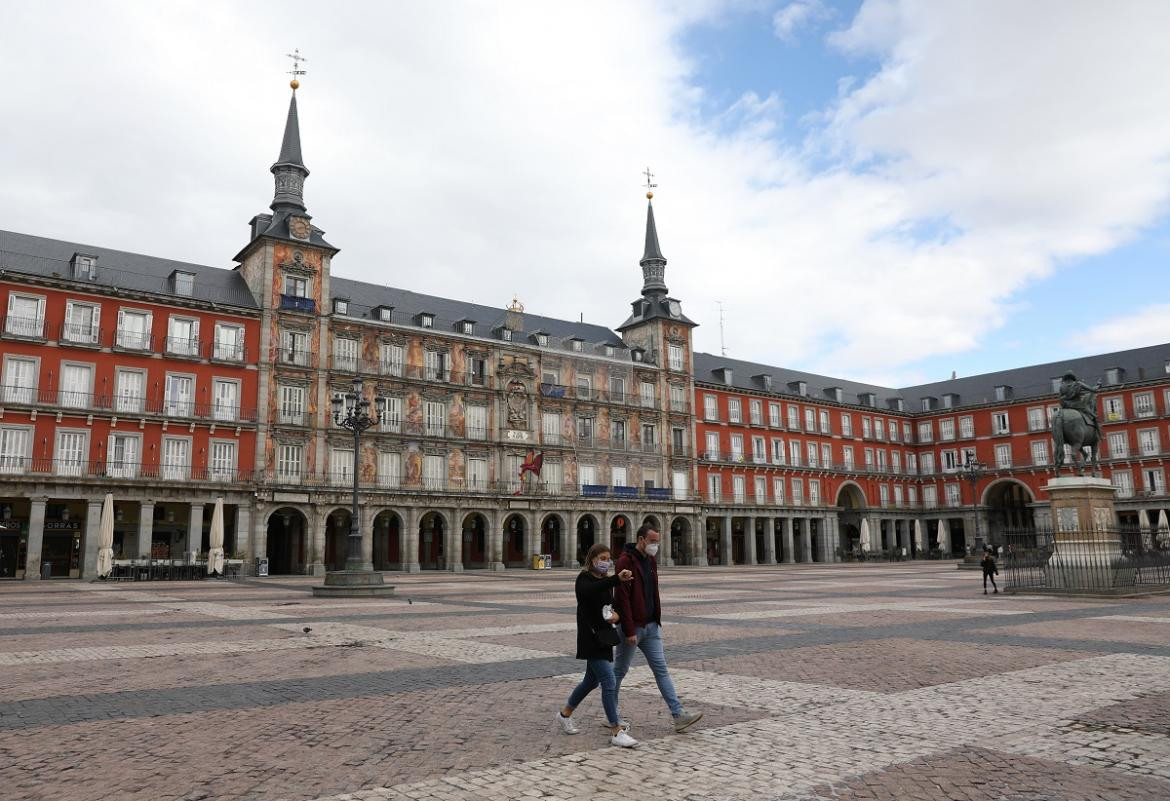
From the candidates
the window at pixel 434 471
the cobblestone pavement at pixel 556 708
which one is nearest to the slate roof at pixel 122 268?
Result: the window at pixel 434 471

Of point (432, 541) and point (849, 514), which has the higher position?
point (849, 514)

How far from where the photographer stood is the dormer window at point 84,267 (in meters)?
38.6

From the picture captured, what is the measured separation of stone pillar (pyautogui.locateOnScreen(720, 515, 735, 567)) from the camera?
59844mm

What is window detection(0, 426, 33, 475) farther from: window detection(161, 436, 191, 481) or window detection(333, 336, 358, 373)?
window detection(333, 336, 358, 373)

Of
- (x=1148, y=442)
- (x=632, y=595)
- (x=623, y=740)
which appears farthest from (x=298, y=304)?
(x=1148, y=442)

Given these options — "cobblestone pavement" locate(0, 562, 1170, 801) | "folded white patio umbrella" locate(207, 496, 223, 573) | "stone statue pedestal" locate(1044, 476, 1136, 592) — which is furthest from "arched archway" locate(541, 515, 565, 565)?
"cobblestone pavement" locate(0, 562, 1170, 801)

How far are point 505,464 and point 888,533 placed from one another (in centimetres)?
3971

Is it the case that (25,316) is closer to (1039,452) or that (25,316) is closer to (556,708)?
(556,708)

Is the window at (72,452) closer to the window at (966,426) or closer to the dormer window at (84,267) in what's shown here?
the dormer window at (84,267)

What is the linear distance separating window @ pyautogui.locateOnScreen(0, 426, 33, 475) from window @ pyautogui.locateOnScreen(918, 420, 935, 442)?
2717 inches

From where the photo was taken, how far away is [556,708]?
800 centimetres

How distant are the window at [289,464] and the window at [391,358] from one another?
658 centimetres

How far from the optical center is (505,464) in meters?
50.2

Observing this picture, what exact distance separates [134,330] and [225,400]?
5.23 metres
